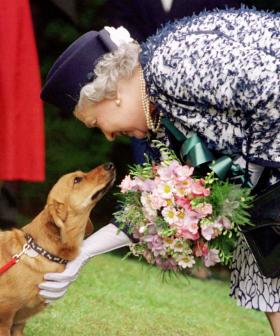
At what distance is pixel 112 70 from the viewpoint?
257cm

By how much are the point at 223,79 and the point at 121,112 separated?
43 centimetres

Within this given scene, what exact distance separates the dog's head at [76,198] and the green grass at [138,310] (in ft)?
1.82

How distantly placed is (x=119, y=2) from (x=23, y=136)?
2.75 feet

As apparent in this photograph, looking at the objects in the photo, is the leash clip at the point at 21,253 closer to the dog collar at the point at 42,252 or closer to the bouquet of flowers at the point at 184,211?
the dog collar at the point at 42,252

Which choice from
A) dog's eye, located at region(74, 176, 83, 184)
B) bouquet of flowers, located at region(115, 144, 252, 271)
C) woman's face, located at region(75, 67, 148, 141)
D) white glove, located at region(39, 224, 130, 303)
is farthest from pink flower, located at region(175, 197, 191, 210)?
dog's eye, located at region(74, 176, 83, 184)

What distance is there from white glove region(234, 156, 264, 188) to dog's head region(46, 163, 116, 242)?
111 cm

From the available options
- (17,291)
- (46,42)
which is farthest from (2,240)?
(46,42)

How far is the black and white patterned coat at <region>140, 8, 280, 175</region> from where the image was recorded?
2307mm

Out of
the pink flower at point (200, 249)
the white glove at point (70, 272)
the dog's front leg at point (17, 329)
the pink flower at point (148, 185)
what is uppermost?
the pink flower at point (148, 185)

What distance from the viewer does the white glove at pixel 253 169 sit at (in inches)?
98.4

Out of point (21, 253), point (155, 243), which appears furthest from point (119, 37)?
point (21, 253)

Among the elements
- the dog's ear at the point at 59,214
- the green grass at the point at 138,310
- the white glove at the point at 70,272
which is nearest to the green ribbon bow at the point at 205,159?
the white glove at the point at 70,272

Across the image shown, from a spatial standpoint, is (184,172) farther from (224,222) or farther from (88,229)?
(88,229)

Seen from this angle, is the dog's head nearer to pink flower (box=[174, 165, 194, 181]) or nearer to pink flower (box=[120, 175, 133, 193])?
pink flower (box=[120, 175, 133, 193])
